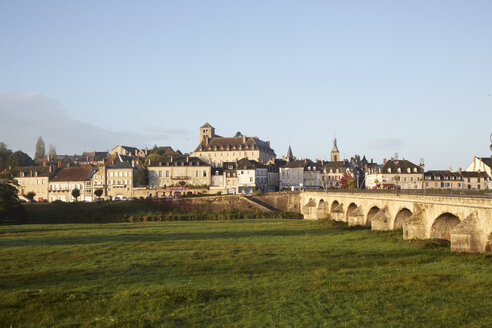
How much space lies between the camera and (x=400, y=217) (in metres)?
36.8

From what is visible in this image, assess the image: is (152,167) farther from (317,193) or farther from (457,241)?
(457,241)

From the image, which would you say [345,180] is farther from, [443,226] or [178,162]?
[443,226]

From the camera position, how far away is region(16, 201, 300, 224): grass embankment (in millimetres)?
66438

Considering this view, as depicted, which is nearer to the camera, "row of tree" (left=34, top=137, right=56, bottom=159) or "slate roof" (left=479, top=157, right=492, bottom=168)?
"slate roof" (left=479, top=157, right=492, bottom=168)

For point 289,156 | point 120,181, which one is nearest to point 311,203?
point 120,181

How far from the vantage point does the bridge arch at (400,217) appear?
36.2m

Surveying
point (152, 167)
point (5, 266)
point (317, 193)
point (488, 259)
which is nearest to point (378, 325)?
point (488, 259)

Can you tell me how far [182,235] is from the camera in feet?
133

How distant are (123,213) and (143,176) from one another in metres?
21.4

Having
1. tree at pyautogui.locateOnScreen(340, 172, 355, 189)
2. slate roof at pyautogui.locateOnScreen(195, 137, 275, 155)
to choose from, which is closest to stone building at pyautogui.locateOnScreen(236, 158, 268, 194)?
tree at pyautogui.locateOnScreen(340, 172, 355, 189)

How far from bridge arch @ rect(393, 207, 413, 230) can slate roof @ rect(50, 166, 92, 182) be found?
2713 inches

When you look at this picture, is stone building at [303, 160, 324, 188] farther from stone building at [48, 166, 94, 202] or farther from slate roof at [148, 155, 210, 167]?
stone building at [48, 166, 94, 202]

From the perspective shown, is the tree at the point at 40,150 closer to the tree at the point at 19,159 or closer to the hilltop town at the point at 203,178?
the tree at the point at 19,159

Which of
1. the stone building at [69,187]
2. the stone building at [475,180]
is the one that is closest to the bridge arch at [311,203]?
the stone building at [475,180]
